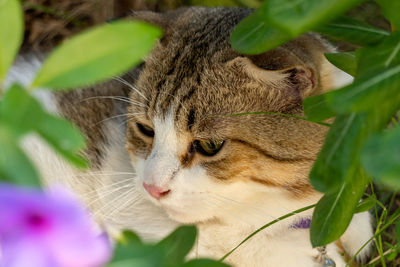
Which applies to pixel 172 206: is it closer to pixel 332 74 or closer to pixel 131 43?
pixel 332 74

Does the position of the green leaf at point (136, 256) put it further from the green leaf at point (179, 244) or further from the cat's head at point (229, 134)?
the cat's head at point (229, 134)

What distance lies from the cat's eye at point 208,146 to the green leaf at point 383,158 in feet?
3.08

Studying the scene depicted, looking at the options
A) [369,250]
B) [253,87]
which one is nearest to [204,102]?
[253,87]

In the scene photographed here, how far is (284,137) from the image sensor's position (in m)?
1.55

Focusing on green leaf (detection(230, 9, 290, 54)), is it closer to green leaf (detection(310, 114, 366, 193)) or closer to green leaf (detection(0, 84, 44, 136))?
green leaf (detection(310, 114, 366, 193))

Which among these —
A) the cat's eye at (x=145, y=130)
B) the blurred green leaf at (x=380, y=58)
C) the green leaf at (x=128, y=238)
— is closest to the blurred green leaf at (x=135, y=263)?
the green leaf at (x=128, y=238)

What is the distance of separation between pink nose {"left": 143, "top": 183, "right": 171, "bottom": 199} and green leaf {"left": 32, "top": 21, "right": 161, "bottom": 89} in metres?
0.93

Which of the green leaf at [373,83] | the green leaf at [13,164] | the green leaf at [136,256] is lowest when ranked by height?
the green leaf at [136,256]

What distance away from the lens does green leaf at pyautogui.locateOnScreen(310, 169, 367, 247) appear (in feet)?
3.64

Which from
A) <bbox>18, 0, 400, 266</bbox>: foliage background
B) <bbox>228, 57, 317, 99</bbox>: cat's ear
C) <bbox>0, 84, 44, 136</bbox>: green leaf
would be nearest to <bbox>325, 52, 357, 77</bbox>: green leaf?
<bbox>228, 57, 317, 99</bbox>: cat's ear

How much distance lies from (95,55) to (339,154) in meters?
0.45

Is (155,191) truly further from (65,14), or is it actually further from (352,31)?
(65,14)

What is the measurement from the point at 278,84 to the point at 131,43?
3.28ft

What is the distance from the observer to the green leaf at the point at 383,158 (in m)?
0.61
